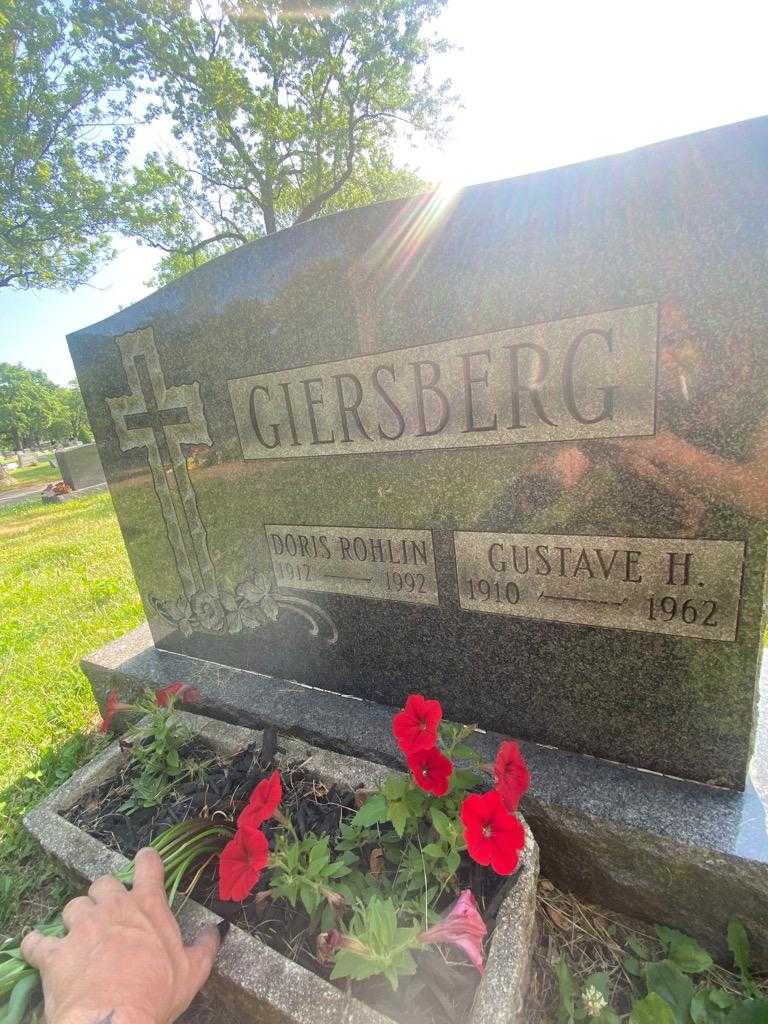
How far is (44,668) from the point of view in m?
3.65

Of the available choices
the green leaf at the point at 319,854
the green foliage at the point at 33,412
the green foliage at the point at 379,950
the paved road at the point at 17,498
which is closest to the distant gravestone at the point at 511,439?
the green leaf at the point at 319,854

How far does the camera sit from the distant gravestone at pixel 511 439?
1.39m

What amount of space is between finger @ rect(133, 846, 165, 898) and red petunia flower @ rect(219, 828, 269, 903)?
183 mm

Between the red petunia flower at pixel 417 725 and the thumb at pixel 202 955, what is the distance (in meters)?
0.64

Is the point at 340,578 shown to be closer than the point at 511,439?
No

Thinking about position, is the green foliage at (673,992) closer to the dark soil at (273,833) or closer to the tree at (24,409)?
the dark soil at (273,833)

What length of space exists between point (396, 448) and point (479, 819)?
3.69ft

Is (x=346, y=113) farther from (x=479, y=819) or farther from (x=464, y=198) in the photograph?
(x=479, y=819)

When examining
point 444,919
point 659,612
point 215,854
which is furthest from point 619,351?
A: point 215,854

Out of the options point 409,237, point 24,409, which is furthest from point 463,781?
point 24,409

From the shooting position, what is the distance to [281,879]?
4.64 ft

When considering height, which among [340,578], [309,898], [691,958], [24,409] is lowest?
[691,958]

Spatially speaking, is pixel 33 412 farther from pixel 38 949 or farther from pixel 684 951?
pixel 684 951

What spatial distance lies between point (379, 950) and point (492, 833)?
0.34m
